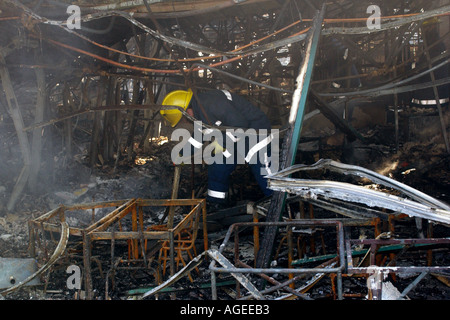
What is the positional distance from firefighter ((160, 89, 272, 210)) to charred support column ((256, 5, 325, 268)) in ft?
4.49

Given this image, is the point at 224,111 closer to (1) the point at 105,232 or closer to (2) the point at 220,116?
(2) the point at 220,116

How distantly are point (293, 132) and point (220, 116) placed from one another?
1.71 m

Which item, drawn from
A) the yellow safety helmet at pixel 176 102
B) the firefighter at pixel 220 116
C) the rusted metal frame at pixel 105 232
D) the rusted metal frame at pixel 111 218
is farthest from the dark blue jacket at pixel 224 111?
the rusted metal frame at pixel 111 218

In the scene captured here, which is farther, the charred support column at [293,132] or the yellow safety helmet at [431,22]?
the yellow safety helmet at [431,22]

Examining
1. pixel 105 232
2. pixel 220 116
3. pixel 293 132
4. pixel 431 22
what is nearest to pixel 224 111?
pixel 220 116

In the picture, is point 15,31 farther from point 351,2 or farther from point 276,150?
point 351,2

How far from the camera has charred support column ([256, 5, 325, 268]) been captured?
15.8 feet

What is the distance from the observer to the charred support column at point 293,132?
4.83 metres

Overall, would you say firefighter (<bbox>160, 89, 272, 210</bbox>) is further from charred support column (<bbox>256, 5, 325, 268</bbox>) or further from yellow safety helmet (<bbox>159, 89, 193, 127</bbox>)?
charred support column (<bbox>256, 5, 325, 268</bbox>)

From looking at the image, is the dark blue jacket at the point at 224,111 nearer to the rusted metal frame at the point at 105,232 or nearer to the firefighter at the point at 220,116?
the firefighter at the point at 220,116

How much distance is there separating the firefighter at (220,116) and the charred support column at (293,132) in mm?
1369

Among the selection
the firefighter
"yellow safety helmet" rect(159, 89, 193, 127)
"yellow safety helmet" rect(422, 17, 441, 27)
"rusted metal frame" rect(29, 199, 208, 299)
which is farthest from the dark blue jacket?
"yellow safety helmet" rect(422, 17, 441, 27)

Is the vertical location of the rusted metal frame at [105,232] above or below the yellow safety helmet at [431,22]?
below
